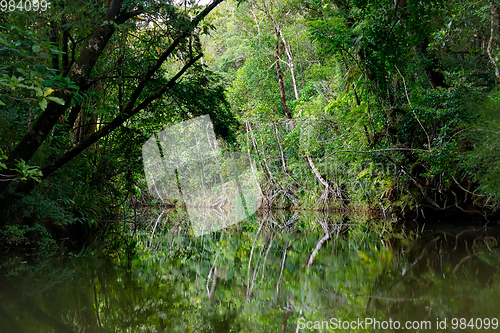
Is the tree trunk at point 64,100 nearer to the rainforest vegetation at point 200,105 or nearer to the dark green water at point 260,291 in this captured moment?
the rainforest vegetation at point 200,105

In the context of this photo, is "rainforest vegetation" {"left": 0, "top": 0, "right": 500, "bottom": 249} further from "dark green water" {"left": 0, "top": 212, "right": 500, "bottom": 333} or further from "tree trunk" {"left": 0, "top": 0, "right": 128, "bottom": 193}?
"dark green water" {"left": 0, "top": 212, "right": 500, "bottom": 333}

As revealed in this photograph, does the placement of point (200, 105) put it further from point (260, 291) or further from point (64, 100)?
point (260, 291)

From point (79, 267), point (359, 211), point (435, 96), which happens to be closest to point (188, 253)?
point (79, 267)

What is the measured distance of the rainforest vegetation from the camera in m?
3.72

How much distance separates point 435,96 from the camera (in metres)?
6.72

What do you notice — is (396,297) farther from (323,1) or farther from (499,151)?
(323,1)

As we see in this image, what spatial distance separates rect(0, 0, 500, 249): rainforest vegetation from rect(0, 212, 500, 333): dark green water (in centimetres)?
114

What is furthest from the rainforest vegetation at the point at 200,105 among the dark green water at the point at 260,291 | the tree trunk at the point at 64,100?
the dark green water at the point at 260,291

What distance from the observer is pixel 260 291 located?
266cm

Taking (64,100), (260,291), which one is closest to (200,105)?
(64,100)

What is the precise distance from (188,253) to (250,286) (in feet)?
6.06

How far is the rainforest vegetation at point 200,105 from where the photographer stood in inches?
146

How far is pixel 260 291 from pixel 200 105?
3.13 m

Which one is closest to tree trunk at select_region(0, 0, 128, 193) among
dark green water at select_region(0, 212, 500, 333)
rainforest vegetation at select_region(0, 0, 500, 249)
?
rainforest vegetation at select_region(0, 0, 500, 249)
